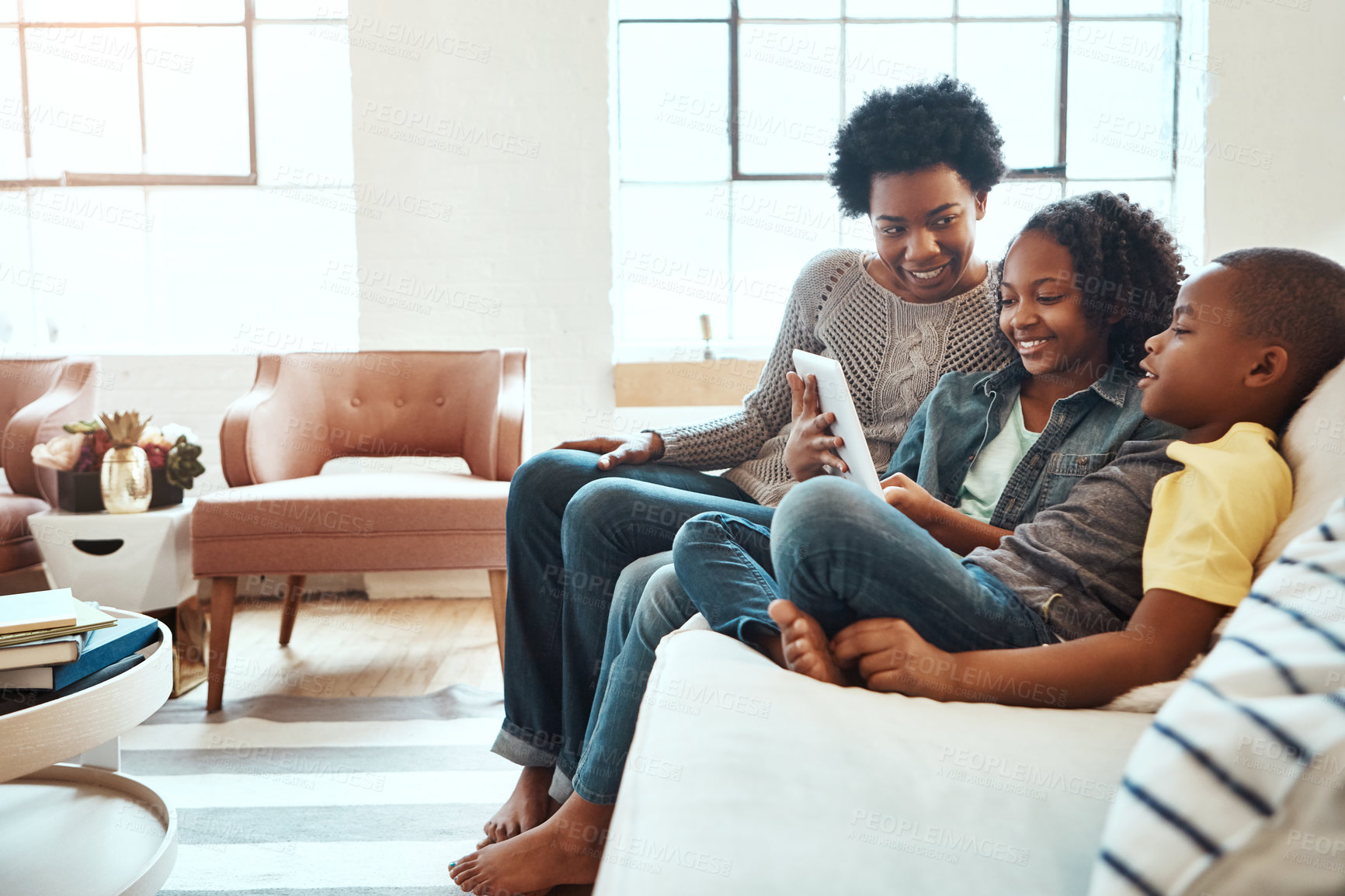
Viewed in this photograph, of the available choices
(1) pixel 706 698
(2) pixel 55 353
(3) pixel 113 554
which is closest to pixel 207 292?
(2) pixel 55 353

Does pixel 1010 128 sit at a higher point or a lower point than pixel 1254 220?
higher

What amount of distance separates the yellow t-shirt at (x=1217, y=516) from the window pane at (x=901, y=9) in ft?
9.17

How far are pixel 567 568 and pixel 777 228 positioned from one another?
2.24 metres

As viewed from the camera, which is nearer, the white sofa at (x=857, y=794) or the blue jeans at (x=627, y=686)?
the white sofa at (x=857, y=794)

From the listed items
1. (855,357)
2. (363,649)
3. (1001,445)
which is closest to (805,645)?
(1001,445)

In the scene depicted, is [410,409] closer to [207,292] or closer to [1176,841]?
[207,292]

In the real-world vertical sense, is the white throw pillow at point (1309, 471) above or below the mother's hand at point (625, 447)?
above

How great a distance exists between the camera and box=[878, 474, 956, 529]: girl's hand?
3.77 feet

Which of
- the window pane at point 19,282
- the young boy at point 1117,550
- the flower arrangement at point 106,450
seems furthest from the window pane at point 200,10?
the young boy at point 1117,550

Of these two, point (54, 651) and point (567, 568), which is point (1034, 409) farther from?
point (54, 651)

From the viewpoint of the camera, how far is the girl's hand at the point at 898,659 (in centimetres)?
84

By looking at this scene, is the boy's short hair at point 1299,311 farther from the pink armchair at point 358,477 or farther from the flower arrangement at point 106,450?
the flower arrangement at point 106,450

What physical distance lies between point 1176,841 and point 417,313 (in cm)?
296

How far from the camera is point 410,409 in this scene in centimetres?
264
